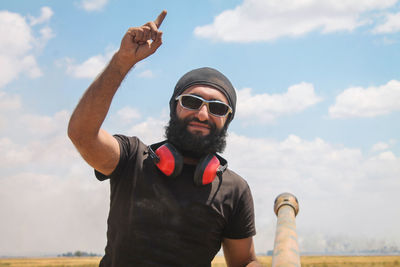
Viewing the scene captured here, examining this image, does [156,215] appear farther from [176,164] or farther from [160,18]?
[160,18]

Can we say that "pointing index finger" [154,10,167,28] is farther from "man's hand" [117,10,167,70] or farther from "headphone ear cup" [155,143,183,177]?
"headphone ear cup" [155,143,183,177]

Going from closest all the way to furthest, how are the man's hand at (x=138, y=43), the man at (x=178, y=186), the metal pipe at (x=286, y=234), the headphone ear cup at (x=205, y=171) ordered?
the man's hand at (x=138, y=43) < the metal pipe at (x=286, y=234) < the man at (x=178, y=186) < the headphone ear cup at (x=205, y=171)

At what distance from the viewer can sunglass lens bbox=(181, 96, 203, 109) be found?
15.7 ft

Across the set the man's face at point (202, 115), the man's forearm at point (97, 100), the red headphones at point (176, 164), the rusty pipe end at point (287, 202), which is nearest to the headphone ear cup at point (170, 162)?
the red headphones at point (176, 164)

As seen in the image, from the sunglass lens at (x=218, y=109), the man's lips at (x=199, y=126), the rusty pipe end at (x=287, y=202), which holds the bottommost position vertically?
the rusty pipe end at (x=287, y=202)

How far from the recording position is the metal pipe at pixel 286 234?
12.5ft

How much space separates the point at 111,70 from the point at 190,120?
52.5 inches

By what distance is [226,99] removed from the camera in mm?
5016

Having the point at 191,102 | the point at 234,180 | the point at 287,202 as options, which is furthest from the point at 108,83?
the point at 287,202

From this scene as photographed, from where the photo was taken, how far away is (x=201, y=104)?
4.78 meters

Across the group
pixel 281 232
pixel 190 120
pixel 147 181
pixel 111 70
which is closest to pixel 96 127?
pixel 111 70

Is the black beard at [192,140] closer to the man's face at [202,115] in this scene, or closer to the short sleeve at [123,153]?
the man's face at [202,115]

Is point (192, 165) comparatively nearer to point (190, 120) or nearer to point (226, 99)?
point (190, 120)

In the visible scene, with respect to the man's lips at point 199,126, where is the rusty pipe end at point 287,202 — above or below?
below
